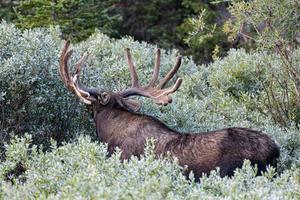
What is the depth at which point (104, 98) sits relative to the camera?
841 centimetres

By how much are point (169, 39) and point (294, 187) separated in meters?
14.2

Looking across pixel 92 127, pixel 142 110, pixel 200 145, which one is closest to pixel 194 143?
pixel 200 145

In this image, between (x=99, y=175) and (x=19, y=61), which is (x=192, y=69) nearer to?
(x=19, y=61)

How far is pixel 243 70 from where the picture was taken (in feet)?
37.3

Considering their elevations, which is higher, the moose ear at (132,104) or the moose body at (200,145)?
the moose ear at (132,104)

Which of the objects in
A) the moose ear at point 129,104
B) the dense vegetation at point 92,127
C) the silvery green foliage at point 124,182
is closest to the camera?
the silvery green foliage at point 124,182

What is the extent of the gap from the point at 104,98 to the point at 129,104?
0.25 metres

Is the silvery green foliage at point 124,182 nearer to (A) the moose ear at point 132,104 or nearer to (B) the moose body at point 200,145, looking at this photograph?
(B) the moose body at point 200,145

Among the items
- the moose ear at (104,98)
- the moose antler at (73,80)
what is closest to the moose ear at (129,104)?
the moose ear at (104,98)

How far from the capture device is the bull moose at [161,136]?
7207 mm

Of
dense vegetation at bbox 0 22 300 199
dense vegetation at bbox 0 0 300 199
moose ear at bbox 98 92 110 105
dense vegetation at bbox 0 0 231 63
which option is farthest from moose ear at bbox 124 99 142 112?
dense vegetation at bbox 0 0 231 63

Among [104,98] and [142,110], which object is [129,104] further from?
[142,110]

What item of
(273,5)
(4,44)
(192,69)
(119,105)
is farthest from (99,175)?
(192,69)

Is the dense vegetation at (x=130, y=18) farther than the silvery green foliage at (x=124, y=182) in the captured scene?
Yes
